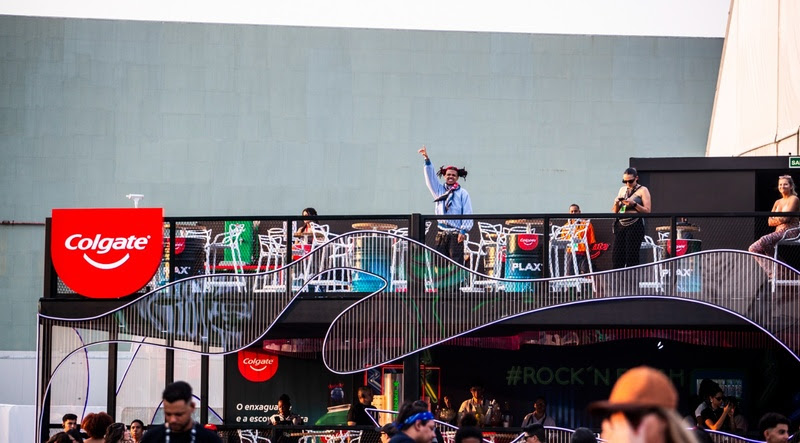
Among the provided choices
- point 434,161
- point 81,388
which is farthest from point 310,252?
point 434,161

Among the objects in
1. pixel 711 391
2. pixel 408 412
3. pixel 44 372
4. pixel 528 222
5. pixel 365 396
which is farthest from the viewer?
pixel 711 391

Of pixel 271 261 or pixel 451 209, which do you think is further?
pixel 451 209

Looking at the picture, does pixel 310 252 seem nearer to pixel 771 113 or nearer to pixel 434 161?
pixel 771 113

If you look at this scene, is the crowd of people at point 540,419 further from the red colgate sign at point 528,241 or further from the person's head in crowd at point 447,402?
the red colgate sign at point 528,241

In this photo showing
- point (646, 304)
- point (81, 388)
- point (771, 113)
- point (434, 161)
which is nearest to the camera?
point (646, 304)

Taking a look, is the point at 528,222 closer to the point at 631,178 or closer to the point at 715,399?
the point at 631,178

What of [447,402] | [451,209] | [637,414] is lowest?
[447,402]

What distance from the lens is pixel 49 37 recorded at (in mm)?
27766

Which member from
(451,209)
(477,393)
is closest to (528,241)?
(451,209)

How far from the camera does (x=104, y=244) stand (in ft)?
49.2

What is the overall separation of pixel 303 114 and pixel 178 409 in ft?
70.4

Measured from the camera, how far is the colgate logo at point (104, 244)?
14930mm

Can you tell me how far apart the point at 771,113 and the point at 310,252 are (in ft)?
30.8

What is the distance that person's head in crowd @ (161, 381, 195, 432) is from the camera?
6559 millimetres
